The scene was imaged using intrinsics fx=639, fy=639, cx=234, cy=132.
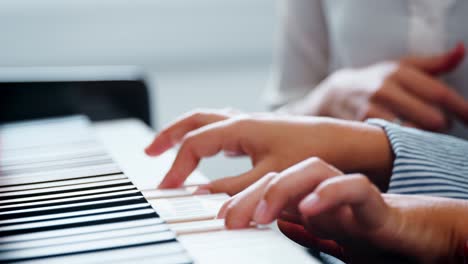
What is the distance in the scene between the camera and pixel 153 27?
2.04 metres

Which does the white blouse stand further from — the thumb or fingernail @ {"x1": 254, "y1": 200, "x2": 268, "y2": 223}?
fingernail @ {"x1": 254, "y1": 200, "x2": 268, "y2": 223}

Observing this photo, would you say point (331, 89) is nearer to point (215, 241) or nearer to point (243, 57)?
point (215, 241)

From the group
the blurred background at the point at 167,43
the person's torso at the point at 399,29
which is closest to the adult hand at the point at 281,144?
the person's torso at the point at 399,29

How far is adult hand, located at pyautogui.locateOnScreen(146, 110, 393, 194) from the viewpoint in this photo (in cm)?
51

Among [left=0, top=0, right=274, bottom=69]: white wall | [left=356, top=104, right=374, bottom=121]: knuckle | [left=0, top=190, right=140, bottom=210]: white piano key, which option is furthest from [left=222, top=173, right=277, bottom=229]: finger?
[left=0, top=0, right=274, bottom=69]: white wall

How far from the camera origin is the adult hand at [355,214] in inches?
12.7

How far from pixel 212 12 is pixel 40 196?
1.71 meters

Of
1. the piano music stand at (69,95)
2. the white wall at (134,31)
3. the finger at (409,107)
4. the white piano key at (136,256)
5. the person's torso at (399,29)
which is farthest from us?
the white wall at (134,31)

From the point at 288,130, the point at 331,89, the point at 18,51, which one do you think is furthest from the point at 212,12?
the point at 288,130

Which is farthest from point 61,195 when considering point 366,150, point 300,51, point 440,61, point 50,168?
point 300,51

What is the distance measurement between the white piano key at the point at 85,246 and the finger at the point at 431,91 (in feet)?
1.73

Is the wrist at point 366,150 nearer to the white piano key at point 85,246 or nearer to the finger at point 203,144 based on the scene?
the finger at point 203,144

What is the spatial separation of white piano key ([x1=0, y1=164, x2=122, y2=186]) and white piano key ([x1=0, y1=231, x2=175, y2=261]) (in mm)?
185

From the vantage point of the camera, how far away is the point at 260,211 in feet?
1.14
